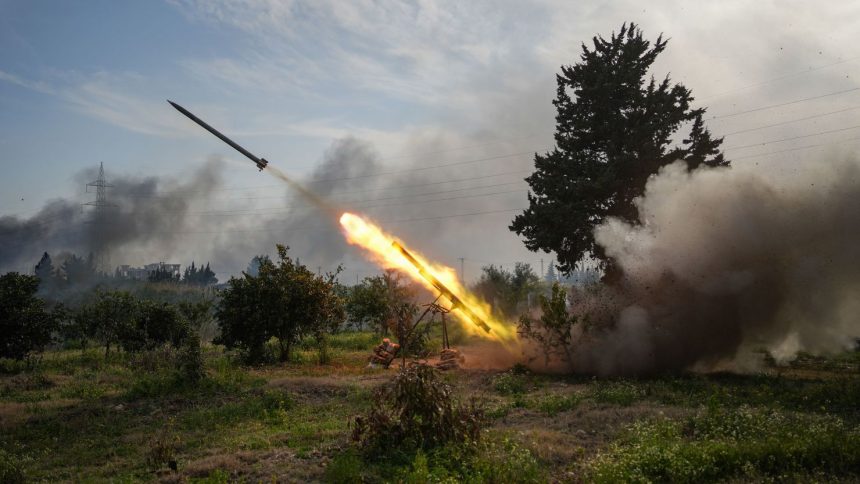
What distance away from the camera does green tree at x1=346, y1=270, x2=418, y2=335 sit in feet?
116

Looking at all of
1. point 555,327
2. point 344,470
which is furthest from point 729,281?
point 344,470

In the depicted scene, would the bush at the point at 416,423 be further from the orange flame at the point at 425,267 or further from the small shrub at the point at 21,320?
the small shrub at the point at 21,320

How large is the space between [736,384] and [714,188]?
7.08 m

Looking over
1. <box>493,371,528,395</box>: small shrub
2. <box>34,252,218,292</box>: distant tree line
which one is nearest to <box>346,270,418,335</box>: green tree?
<box>493,371,528,395</box>: small shrub

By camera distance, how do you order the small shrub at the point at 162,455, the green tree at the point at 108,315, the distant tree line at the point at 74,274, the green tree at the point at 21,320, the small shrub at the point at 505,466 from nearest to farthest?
the small shrub at the point at 505,466 < the small shrub at the point at 162,455 < the green tree at the point at 21,320 < the green tree at the point at 108,315 < the distant tree line at the point at 74,274

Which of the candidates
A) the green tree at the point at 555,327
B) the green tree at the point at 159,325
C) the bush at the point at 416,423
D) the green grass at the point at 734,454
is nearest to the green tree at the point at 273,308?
the green tree at the point at 159,325

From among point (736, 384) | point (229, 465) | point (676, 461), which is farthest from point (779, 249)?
point (229, 465)

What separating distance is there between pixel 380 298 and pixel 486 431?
22.5m

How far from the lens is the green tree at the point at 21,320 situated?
84.2 feet

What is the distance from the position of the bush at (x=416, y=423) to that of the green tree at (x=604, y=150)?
80.4ft

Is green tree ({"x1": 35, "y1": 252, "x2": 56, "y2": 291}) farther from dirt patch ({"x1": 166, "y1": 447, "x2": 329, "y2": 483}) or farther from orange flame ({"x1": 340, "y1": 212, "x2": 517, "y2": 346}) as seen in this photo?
dirt patch ({"x1": 166, "y1": 447, "x2": 329, "y2": 483})

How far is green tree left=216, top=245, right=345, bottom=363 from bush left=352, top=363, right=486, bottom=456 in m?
15.6

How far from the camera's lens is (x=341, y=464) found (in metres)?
11.1

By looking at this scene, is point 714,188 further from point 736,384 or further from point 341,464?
point 341,464
